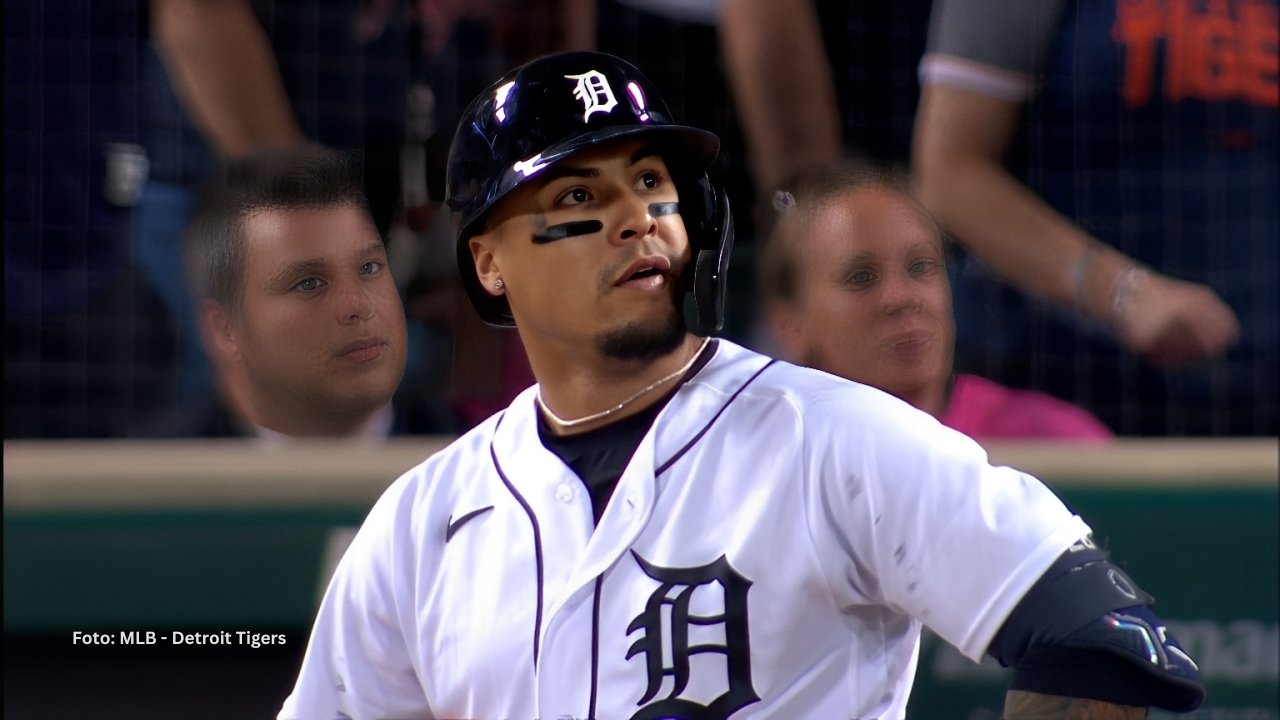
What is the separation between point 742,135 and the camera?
2.22 metres

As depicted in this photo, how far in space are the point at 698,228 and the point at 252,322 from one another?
1.04m

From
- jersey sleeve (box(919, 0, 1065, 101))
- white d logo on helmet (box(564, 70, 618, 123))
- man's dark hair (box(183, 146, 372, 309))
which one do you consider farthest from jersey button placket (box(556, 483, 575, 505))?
jersey sleeve (box(919, 0, 1065, 101))

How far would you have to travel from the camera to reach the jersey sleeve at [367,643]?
55.2 inches

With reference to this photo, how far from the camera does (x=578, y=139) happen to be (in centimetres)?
127

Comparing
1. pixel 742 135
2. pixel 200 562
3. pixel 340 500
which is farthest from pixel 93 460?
pixel 742 135

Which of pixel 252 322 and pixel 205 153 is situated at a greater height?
pixel 205 153

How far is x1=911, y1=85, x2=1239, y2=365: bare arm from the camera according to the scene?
2.22m

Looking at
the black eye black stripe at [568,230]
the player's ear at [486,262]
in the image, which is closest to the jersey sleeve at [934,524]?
the black eye black stripe at [568,230]

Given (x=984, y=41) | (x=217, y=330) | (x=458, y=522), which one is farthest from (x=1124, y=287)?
(x=217, y=330)

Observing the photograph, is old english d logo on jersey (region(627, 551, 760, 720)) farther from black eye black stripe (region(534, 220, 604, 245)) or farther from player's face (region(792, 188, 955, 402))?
player's face (region(792, 188, 955, 402))

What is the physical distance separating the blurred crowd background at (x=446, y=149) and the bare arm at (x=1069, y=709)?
110 centimetres

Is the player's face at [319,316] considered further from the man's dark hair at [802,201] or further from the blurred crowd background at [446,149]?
the man's dark hair at [802,201]

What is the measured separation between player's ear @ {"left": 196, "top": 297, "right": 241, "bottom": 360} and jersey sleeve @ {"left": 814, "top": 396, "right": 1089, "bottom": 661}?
A: 1291 mm

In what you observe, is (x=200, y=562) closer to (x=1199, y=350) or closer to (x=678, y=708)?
(x=678, y=708)
